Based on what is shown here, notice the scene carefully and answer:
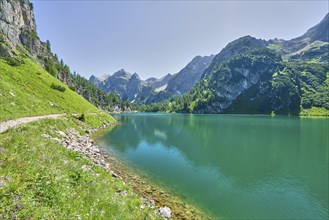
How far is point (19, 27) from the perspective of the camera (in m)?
127

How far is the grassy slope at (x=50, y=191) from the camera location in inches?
431

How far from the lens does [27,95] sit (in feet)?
183

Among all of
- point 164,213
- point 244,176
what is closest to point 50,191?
point 164,213

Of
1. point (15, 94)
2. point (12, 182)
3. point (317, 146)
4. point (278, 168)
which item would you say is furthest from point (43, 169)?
point (317, 146)

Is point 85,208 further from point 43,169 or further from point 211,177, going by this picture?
point 211,177

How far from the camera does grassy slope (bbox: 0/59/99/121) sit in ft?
137

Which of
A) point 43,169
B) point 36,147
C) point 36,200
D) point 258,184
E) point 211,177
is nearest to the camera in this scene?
point 36,200

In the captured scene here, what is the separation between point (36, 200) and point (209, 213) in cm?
1475

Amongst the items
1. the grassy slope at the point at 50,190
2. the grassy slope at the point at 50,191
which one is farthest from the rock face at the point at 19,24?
the grassy slope at the point at 50,191

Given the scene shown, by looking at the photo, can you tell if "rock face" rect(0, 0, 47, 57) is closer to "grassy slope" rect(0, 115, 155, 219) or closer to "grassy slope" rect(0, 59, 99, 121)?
"grassy slope" rect(0, 59, 99, 121)

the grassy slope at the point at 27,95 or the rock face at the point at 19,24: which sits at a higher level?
the rock face at the point at 19,24

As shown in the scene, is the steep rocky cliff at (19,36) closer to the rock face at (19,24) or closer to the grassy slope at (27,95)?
the rock face at (19,24)

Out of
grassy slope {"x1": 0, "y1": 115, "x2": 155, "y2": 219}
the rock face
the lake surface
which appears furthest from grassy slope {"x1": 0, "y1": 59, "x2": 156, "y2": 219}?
the rock face

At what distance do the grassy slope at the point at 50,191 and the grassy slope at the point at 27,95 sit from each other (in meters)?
22.7
